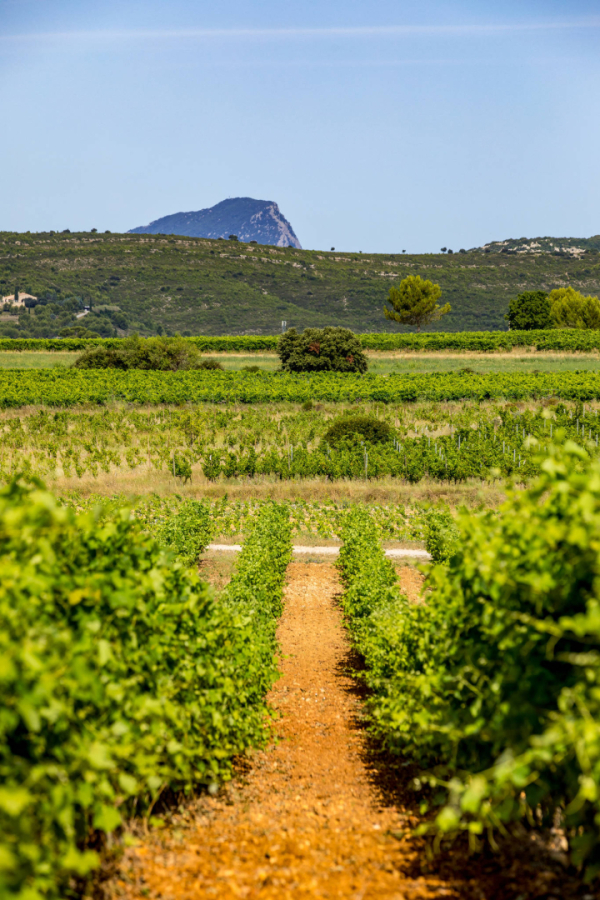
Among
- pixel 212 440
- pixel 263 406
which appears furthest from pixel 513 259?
pixel 212 440

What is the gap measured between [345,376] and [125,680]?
42983 mm

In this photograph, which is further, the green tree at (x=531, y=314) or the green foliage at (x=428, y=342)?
the green tree at (x=531, y=314)

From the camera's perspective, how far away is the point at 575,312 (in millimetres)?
77938

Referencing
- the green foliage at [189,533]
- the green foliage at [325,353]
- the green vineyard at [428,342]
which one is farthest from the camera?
the green vineyard at [428,342]

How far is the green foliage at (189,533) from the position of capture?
12484 millimetres

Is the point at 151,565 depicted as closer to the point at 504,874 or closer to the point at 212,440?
the point at 504,874

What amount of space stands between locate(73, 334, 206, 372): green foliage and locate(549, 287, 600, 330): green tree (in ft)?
138

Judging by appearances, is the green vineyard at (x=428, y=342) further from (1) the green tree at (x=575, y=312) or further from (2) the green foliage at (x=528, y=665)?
(2) the green foliage at (x=528, y=665)

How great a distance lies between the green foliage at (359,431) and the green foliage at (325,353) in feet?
80.9

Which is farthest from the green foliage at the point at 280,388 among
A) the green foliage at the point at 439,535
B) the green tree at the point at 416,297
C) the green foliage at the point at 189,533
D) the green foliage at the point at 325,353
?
the green tree at the point at 416,297

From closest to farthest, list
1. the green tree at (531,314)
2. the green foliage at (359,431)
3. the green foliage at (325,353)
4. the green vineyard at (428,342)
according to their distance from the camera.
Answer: the green foliage at (359,431) < the green foliage at (325,353) < the green vineyard at (428,342) < the green tree at (531,314)

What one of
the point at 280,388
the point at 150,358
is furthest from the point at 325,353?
the point at 280,388

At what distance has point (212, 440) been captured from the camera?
26.1 metres

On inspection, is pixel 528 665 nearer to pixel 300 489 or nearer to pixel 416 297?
pixel 300 489
